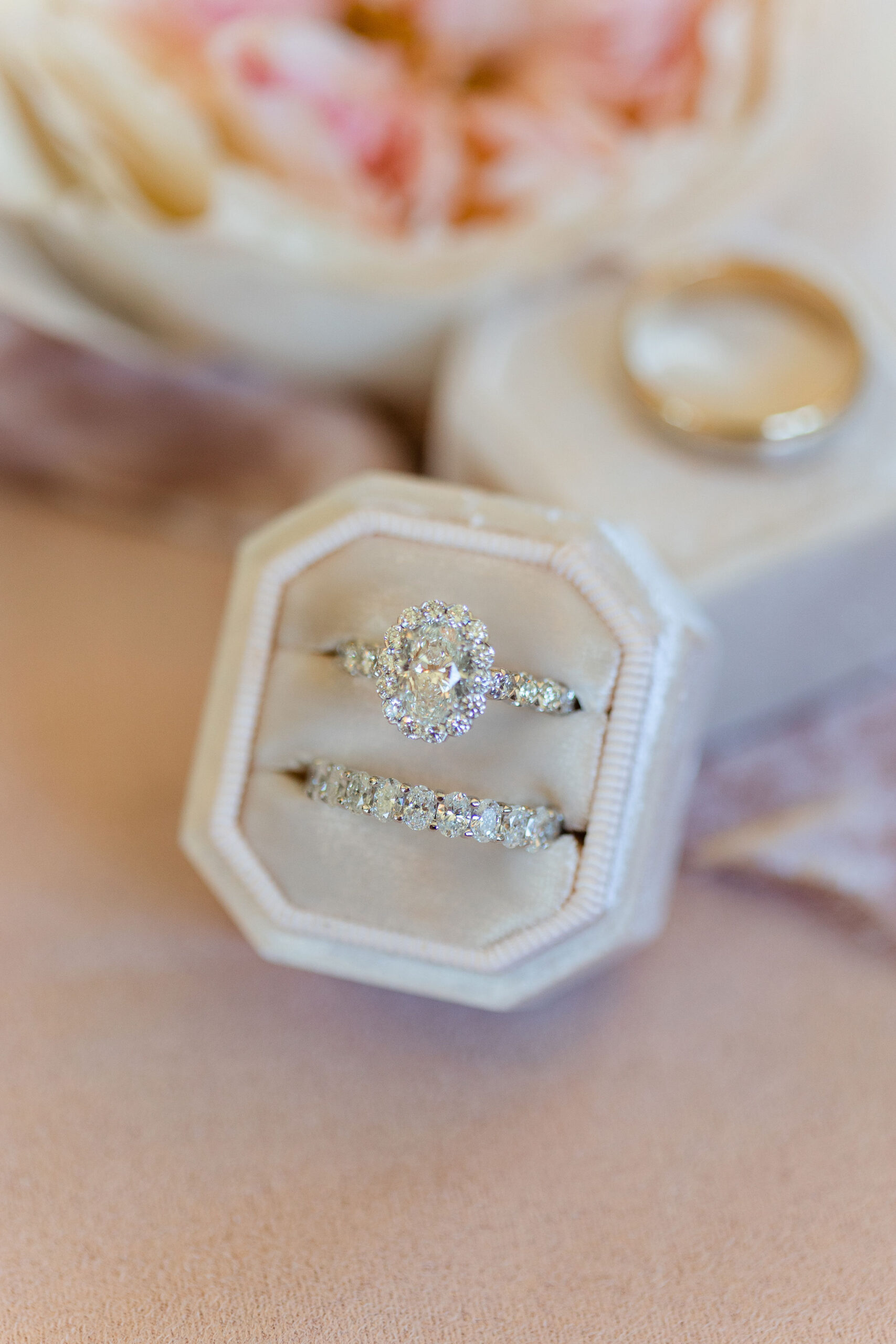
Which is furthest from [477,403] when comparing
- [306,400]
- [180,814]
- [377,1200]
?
[377,1200]

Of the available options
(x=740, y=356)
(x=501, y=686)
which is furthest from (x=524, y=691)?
(x=740, y=356)

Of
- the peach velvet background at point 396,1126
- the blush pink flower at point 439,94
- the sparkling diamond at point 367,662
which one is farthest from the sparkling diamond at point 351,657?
the blush pink flower at point 439,94

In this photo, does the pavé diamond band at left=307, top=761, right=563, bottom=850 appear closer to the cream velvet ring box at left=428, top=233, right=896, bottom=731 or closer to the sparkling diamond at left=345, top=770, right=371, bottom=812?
the sparkling diamond at left=345, top=770, right=371, bottom=812

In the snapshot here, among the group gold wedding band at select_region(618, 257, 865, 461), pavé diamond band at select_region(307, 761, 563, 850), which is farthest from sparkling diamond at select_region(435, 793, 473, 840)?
gold wedding band at select_region(618, 257, 865, 461)

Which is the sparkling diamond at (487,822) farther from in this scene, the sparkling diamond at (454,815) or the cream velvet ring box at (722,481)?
the cream velvet ring box at (722,481)

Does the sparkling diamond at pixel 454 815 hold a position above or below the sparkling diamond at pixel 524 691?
below

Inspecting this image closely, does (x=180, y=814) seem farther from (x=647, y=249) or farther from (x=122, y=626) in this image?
(x=647, y=249)
